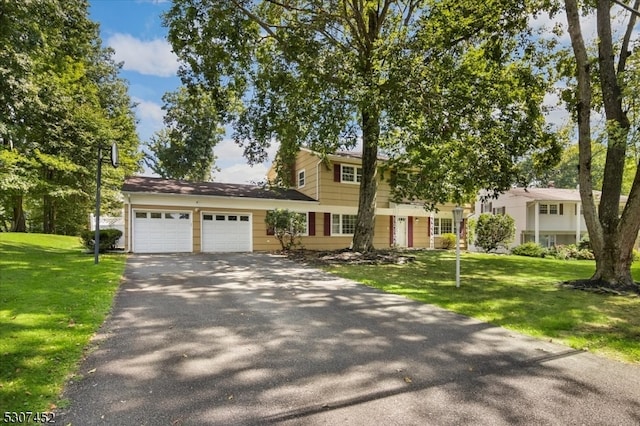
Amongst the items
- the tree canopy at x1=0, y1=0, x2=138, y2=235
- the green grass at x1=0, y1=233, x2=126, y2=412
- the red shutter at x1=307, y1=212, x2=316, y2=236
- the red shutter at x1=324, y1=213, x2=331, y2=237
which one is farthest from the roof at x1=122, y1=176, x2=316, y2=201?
the green grass at x1=0, y1=233, x2=126, y2=412

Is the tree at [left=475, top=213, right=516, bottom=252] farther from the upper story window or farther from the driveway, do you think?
the driveway

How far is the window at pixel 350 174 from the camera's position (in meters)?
19.9

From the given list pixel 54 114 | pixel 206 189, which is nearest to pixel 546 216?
pixel 206 189

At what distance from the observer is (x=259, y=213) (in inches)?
702

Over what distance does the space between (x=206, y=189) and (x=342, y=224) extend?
7.55 m

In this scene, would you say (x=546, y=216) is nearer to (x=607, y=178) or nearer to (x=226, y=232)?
(x=607, y=178)

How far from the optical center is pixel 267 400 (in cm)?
301

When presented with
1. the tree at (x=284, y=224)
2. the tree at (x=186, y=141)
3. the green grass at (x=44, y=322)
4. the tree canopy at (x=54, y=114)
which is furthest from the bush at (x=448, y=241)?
the tree at (x=186, y=141)

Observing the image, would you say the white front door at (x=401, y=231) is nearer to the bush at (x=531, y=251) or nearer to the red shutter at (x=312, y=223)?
the red shutter at (x=312, y=223)

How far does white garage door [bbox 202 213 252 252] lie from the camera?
55.0 ft

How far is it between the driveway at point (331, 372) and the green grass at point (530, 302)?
57 centimetres

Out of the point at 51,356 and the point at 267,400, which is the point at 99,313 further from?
the point at 267,400

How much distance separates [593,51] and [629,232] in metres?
7.35

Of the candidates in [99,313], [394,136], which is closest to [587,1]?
[394,136]
